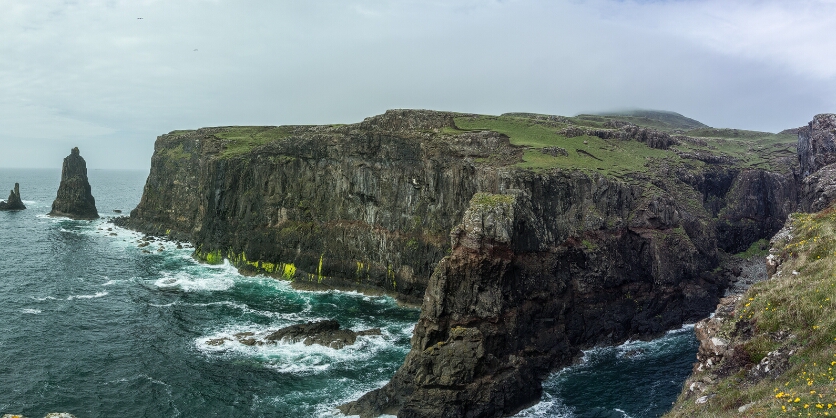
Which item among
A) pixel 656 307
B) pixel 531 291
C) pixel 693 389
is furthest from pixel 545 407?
pixel 656 307

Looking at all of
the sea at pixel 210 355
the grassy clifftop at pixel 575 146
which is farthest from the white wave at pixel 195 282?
the grassy clifftop at pixel 575 146

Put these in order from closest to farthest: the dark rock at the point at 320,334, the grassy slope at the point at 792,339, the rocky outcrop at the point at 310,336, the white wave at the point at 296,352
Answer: the grassy slope at the point at 792,339 < the white wave at the point at 296,352 < the rocky outcrop at the point at 310,336 < the dark rock at the point at 320,334

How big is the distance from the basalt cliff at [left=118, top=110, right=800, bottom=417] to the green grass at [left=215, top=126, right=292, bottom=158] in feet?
2.12

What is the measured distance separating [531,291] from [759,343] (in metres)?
27.4

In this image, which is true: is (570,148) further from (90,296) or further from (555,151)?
(90,296)

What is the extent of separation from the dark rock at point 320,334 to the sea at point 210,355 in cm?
94

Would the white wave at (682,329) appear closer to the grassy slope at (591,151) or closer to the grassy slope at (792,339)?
the grassy slope at (591,151)

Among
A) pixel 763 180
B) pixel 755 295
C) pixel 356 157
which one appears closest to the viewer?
pixel 755 295

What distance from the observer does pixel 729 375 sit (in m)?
20.2

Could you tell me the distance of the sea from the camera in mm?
38156

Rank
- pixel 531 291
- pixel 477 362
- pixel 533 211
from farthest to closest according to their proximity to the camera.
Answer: pixel 533 211, pixel 531 291, pixel 477 362

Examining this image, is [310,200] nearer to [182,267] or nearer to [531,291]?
[182,267]

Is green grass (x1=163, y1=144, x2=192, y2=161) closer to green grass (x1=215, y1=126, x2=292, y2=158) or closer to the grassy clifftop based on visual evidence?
green grass (x1=215, y1=126, x2=292, y2=158)

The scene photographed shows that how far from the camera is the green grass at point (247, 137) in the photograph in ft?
293
